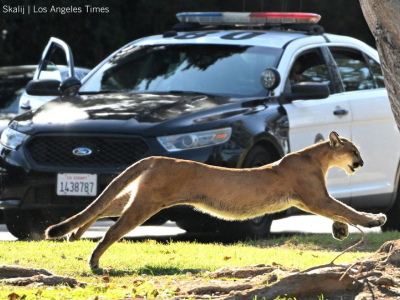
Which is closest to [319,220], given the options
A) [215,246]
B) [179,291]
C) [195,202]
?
[215,246]

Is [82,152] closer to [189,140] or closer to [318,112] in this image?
[189,140]

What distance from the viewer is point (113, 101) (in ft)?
36.0

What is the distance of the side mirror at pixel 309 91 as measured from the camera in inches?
440

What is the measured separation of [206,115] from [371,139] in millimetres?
2328

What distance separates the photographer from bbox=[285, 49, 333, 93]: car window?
1182cm

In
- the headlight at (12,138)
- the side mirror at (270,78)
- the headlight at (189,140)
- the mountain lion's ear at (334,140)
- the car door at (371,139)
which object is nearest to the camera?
the mountain lion's ear at (334,140)

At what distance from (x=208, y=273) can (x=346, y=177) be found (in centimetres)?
433

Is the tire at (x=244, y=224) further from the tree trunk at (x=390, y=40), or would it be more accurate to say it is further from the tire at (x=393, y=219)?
the tree trunk at (x=390, y=40)

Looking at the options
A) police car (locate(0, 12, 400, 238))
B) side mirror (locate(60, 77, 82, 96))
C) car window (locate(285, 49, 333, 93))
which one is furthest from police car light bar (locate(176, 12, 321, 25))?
side mirror (locate(60, 77, 82, 96))

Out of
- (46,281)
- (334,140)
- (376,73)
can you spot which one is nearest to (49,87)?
(376,73)

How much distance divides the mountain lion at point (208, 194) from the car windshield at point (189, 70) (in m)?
2.70

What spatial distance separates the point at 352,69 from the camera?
12.6m

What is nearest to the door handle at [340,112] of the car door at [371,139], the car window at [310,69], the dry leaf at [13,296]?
the car door at [371,139]

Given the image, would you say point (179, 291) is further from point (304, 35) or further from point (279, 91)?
point (304, 35)
